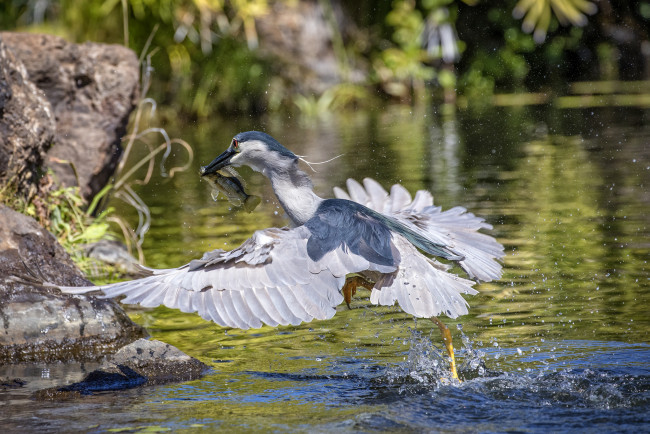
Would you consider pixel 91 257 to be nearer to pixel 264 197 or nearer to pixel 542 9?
pixel 264 197

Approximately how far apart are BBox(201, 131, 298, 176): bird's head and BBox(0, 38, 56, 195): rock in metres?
1.91

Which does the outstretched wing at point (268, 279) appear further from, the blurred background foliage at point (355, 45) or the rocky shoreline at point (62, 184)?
the blurred background foliage at point (355, 45)

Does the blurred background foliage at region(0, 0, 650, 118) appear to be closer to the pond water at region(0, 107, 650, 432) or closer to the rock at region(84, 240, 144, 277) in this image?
Result: the pond water at region(0, 107, 650, 432)

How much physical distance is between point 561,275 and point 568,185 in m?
3.33

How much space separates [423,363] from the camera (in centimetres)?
473

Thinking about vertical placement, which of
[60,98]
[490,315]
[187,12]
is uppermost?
[187,12]

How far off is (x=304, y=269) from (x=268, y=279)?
0.19 m

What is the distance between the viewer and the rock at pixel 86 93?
7.61 m

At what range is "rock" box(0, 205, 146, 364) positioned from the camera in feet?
16.8

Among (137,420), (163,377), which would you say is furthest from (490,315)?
(137,420)

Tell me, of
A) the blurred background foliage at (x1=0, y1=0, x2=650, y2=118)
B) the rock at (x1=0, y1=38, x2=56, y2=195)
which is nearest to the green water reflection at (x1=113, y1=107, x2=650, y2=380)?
the rock at (x1=0, y1=38, x2=56, y2=195)

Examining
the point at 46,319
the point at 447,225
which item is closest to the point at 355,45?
the point at 447,225

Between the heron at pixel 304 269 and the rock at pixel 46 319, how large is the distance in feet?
3.10

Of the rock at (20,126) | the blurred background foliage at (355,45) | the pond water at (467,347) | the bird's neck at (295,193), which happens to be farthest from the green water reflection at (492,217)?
the blurred background foliage at (355,45)
